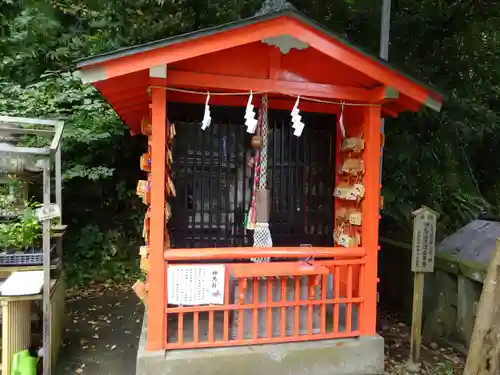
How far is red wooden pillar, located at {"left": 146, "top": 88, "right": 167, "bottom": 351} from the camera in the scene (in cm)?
395

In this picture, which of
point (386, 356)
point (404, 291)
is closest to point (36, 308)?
point (386, 356)

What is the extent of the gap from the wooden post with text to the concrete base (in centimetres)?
66

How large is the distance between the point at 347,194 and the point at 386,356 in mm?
2220

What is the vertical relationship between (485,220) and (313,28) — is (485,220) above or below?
below

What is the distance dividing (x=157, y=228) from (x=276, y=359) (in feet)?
6.29

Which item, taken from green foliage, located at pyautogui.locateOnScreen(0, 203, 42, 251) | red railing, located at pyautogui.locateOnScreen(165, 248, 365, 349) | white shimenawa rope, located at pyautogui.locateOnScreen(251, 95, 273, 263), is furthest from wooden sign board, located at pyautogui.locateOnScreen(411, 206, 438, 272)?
green foliage, located at pyautogui.locateOnScreen(0, 203, 42, 251)

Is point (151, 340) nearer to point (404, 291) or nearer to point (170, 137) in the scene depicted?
point (170, 137)

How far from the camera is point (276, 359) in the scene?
14.0 feet

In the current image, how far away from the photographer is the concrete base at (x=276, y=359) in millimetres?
3996

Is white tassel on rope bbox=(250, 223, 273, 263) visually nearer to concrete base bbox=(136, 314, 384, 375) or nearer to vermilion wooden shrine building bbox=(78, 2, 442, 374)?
vermilion wooden shrine building bbox=(78, 2, 442, 374)

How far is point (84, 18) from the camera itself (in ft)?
29.4

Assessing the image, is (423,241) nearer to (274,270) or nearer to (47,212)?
(274,270)

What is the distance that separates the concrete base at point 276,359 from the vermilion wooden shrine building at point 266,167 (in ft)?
0.31

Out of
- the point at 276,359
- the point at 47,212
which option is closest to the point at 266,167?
the point at 276,359
